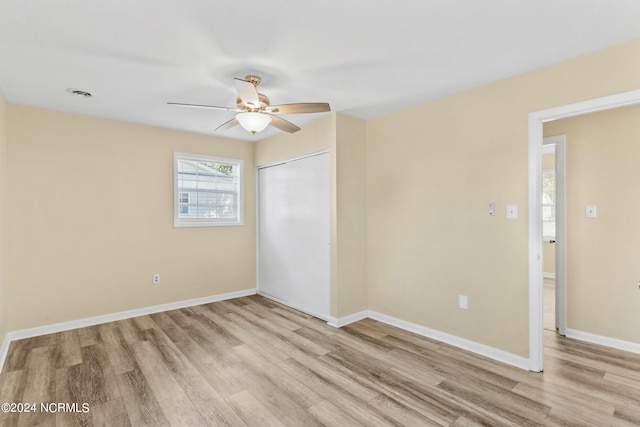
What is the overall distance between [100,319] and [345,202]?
3.14m

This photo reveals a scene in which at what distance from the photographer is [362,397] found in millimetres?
2189

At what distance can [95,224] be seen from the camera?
3.67 meters

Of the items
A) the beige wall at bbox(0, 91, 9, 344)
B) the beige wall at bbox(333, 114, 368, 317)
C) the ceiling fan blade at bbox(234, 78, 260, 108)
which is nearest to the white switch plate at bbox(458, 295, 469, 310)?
the beige wall at bbox(333, 114, 368, 317)

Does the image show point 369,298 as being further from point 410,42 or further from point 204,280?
point 410,42

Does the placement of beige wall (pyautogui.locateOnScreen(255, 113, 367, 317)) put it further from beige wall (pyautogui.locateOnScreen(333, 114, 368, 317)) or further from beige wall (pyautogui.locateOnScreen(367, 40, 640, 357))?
beige wall (pyautogui.locateOnScreen(367, 40, 640, 357))

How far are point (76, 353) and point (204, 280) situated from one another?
174cm

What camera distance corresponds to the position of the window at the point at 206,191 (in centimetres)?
432

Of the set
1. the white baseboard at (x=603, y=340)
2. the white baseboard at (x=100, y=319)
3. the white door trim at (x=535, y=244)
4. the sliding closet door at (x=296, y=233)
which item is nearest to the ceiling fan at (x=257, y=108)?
the sliding closet door at (x=296, y=233)

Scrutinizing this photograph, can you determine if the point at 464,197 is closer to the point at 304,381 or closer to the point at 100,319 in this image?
the point at 304,381

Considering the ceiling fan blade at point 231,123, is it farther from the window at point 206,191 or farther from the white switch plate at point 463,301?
the white switch plate at point 463,301

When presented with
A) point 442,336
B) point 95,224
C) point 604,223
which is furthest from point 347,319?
point 95,224

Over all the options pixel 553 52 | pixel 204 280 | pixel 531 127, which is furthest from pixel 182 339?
pixel 553 52

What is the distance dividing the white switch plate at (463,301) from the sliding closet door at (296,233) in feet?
4.66

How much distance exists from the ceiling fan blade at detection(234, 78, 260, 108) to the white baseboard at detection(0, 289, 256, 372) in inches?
117
